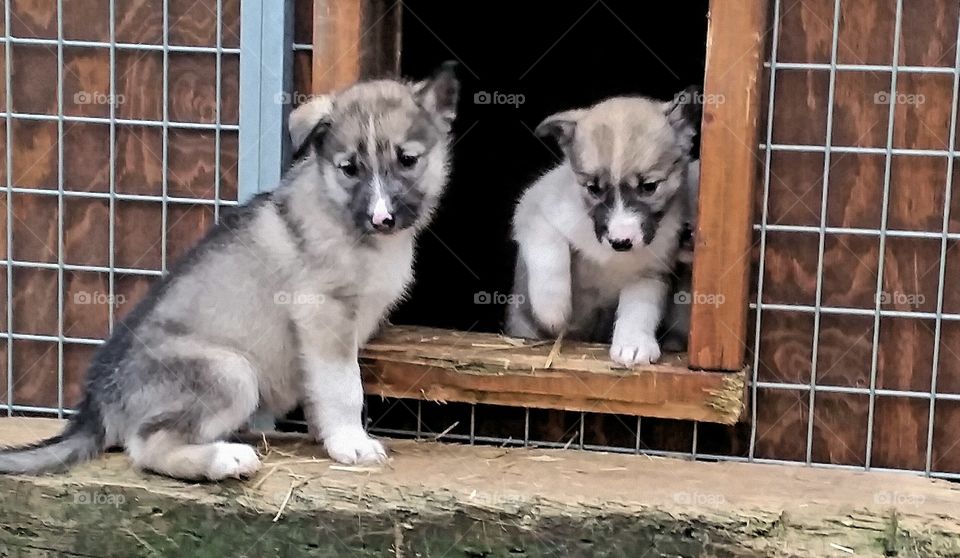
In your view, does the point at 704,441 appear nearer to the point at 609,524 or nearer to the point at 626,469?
the point at 626,469

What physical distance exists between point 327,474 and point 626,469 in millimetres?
918

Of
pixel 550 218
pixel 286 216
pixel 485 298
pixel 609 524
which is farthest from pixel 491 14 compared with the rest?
pixel 609 524

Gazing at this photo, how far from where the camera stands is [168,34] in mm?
3711

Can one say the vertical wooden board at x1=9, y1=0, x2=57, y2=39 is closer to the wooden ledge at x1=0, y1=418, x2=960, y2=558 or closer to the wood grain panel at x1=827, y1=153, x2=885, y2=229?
the wooden ledge at x1=0, y1=418, x2=960, y2=558

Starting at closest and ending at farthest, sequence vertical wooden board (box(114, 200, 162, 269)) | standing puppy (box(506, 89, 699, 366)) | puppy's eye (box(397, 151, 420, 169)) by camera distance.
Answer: puppy's eye (box(397, 151, 420, 169)), standing puppy (box(506, 89, 699, 366)), vertical wooden board (box(114, 200, 162, 269))

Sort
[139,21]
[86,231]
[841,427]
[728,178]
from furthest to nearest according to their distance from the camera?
[86,231], [139,21], [841,427], [728,178]

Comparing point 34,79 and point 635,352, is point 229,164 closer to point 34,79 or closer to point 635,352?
point 34,79

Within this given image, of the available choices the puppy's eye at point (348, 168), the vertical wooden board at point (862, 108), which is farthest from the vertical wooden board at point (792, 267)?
the puppy's eye at point (348, 168)

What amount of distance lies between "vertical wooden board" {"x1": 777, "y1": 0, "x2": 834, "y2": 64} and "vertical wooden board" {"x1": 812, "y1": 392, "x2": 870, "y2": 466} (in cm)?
110

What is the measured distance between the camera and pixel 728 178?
3.38 m

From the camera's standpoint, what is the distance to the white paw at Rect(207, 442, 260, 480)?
121 inches

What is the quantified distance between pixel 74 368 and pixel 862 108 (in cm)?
284

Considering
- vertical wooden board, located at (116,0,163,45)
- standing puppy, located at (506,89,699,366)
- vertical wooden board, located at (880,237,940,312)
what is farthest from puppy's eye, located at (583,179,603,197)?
vertical wooden board, located at (116,0,163,45)

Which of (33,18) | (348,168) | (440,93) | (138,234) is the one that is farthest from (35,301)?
(440,93)
